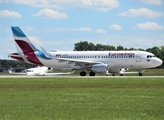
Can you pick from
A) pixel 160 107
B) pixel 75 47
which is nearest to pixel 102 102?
pixel 160 107

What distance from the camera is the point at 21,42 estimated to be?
2557 inches

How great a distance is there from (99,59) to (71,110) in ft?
143

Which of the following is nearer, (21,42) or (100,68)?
(100,68)

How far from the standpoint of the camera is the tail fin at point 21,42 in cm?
6488

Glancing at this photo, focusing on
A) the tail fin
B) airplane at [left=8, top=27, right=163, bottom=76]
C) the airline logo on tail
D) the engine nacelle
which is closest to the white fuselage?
airplane at [left=8, top=27, right=163, bottom=76]

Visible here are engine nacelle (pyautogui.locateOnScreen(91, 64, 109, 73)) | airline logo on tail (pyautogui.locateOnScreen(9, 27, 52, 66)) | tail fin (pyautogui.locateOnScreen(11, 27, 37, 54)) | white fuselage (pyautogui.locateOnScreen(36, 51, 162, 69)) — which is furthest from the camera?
tail fin (pyautogui.locateOnScreen(11, 27, 37, 54))

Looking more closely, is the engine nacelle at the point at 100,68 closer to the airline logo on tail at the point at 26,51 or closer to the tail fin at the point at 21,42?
the airline logo on tail at the point at 26,51

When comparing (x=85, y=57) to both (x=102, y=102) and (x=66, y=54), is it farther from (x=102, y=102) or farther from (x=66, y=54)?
(x=102, y=102)

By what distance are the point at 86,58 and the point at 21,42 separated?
8.83 meters

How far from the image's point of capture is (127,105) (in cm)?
2053

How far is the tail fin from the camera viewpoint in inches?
2554

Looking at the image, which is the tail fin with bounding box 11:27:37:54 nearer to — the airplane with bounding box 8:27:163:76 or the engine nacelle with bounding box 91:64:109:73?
the airplane with bounding box 8:27:163:76

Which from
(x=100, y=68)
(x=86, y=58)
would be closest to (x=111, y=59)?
(x=100, y=68)

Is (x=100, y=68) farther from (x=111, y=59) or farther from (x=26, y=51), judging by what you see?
(x=26, y=51)
